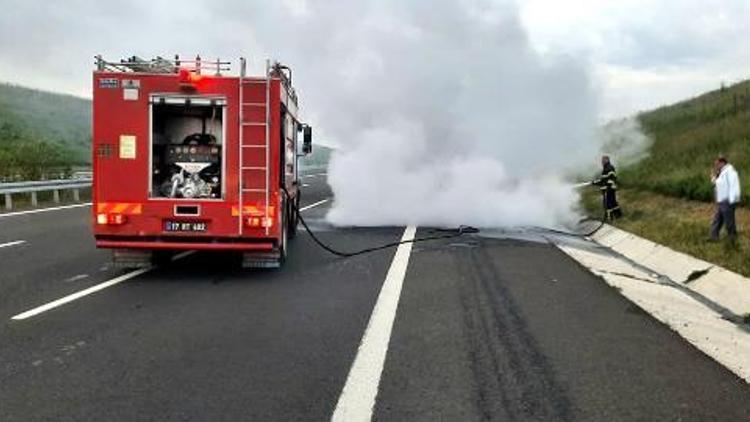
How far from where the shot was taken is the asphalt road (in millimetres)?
5812

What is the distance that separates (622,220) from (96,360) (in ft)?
54.6

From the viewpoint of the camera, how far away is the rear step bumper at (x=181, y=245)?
11.8 metres

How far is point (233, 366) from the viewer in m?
6.88

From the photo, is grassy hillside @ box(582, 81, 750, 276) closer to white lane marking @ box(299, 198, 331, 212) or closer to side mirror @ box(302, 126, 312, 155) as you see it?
side mirror @ box(302, 126, 312, 155)

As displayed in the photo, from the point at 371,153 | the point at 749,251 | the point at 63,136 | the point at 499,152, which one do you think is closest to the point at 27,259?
the point at 371,153

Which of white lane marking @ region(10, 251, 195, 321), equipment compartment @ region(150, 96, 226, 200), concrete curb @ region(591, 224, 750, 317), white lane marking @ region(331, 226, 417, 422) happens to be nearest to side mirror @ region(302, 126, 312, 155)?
equipment compartment @ region(150, 96, 226, 200)

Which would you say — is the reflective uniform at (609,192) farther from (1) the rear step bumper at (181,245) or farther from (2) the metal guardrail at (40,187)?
(2) the metal guardrail at (40,187)

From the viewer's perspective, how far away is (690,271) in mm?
13242

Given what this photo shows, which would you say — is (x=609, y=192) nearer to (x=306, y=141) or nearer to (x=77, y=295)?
(x=306, y=141)

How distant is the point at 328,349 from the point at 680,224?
12776 mm

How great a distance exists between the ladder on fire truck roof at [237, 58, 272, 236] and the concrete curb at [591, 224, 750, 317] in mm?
6133

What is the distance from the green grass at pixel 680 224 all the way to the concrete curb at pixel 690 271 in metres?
0.20

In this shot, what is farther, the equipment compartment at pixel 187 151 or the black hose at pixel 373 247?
the black hose at pixel 373 247

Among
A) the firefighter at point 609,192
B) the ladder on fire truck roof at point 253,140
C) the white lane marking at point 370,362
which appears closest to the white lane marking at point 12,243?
the ladder on fire truck roof at point 253,140
